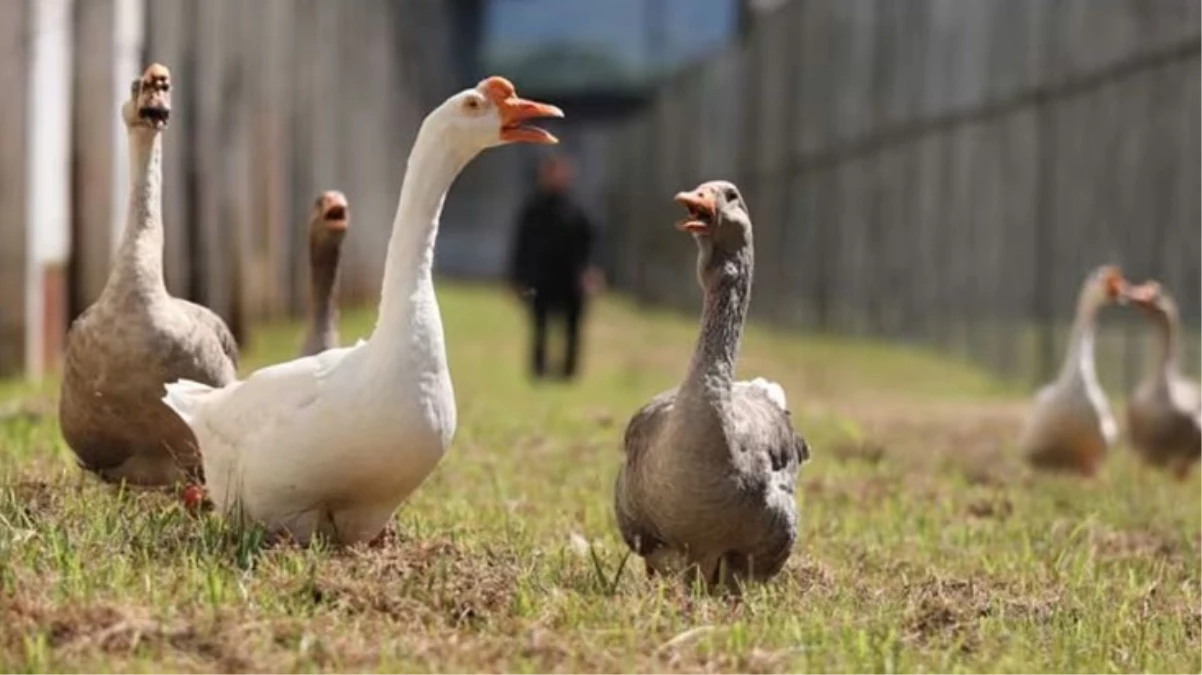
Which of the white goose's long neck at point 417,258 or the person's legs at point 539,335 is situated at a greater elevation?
the white goose's long neck at point 417,258

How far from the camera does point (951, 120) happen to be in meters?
23.5

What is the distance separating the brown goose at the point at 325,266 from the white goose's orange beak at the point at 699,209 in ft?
7.06

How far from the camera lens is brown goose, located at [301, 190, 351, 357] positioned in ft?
26.9

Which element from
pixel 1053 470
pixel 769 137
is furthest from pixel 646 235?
pixel 1053 470

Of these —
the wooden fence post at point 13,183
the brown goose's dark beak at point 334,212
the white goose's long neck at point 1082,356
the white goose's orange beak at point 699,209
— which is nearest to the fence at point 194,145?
the wooden fence post at point 13,183

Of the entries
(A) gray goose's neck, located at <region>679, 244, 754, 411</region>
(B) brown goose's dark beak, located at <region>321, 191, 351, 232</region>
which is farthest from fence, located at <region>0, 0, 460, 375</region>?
(A) gray goose's neck, located at <region>679, 244, 754, 411</region>

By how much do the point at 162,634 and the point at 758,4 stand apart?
34.8 m

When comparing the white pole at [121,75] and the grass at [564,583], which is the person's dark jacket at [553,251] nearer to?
the white pole at [121,75]

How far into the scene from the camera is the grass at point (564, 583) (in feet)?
16.4

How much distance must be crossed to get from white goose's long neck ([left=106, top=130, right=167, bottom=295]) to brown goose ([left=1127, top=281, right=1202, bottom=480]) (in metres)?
7.28

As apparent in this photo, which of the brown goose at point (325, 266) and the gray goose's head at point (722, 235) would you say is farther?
the brown goose at point (325, 266)

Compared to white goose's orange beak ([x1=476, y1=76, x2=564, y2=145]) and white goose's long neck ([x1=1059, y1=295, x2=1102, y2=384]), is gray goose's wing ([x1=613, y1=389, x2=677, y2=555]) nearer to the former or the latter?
white goose's orange beak ([x1=476, y1=76, x2=564, y2=145])

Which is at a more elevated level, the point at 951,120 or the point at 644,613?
the point at 951,120

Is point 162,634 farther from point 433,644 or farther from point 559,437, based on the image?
point 559,437
